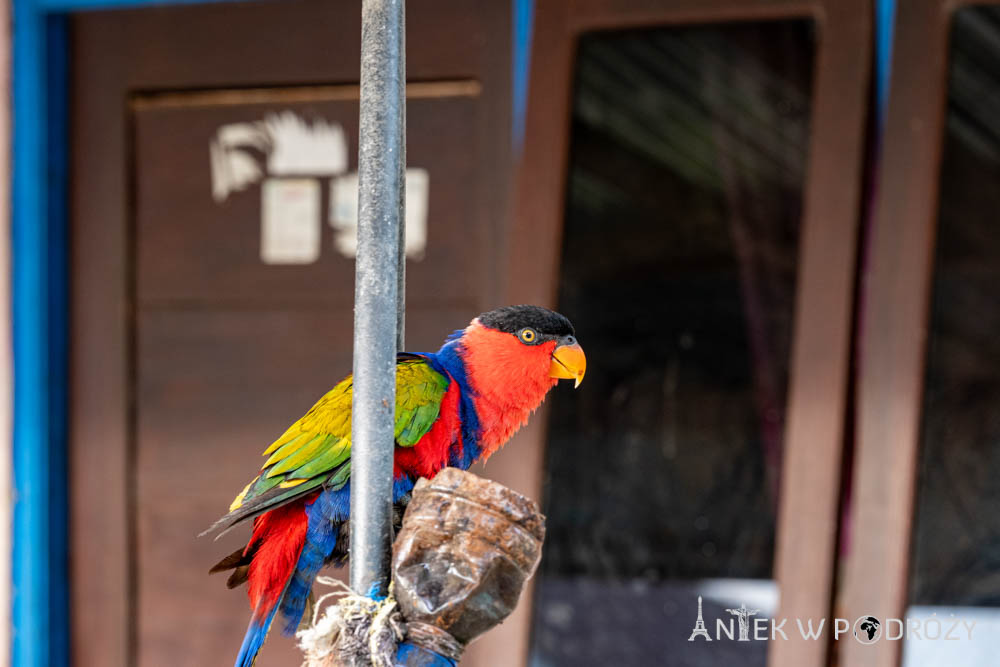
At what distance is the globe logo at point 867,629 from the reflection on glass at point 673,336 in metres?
0.21

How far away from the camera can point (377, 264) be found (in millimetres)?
816

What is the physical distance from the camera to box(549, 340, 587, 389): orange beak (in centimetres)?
123

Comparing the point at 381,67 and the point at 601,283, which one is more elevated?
the point at 381,67

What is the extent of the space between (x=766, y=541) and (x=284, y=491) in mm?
1743

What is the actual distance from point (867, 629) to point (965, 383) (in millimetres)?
629

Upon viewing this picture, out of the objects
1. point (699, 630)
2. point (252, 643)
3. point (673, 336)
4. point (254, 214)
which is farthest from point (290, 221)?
point (252, 643)

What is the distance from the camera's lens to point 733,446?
8.32 ft

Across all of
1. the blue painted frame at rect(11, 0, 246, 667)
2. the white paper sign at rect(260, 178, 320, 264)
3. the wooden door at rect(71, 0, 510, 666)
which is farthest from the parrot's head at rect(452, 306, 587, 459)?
the blue painted frame at rect(11, 0, 246, 667)

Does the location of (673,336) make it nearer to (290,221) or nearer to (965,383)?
(965,383)

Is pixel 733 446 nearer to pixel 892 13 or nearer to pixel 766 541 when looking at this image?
pixel 766 541

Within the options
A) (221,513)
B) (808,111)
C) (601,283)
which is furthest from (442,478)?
(221,513)

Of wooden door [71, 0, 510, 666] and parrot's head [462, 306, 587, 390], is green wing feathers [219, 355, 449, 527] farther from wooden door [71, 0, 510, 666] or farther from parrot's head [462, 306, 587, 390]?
wooden door [71, 0, 510, 666]

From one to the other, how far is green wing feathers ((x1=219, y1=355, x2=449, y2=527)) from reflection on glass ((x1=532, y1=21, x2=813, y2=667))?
1.45 m
